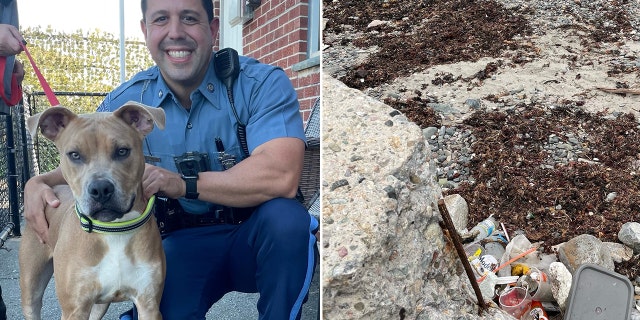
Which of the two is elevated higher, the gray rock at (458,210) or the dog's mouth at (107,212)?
the dog's mouth at (107,212)

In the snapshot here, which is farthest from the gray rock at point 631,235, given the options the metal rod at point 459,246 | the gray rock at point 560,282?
the metal rod at point 459,246

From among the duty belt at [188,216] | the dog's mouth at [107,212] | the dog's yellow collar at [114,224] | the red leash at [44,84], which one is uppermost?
the red leash at [44,84]

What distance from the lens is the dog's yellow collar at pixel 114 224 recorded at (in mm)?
1297

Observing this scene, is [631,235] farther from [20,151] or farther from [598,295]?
[20,151]

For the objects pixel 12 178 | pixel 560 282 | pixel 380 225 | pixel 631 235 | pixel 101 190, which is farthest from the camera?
pixel 631 235

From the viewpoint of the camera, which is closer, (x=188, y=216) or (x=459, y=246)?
(x=188, y=216)

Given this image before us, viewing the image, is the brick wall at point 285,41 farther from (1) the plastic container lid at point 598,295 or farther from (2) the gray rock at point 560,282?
(2) the gray rock at point 560,282

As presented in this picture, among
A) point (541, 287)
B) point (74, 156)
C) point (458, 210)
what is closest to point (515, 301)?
point (541, 287)

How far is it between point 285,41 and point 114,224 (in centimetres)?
53

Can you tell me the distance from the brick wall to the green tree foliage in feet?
0.86

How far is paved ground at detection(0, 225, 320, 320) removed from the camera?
1340mm

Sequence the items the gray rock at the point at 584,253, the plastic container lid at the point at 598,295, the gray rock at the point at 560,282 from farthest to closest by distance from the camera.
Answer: the gray rock at the point at 584,253, the gray rock at the point at 560,282, the plastic container lid at the point at 598,295

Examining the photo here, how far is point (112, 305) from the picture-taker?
1.50 m

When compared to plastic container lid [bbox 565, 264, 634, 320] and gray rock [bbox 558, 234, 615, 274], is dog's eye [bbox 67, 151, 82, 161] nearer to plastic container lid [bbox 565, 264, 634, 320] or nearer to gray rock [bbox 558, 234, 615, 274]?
plastic container lid [bbox 565, 264, 634, 320]
